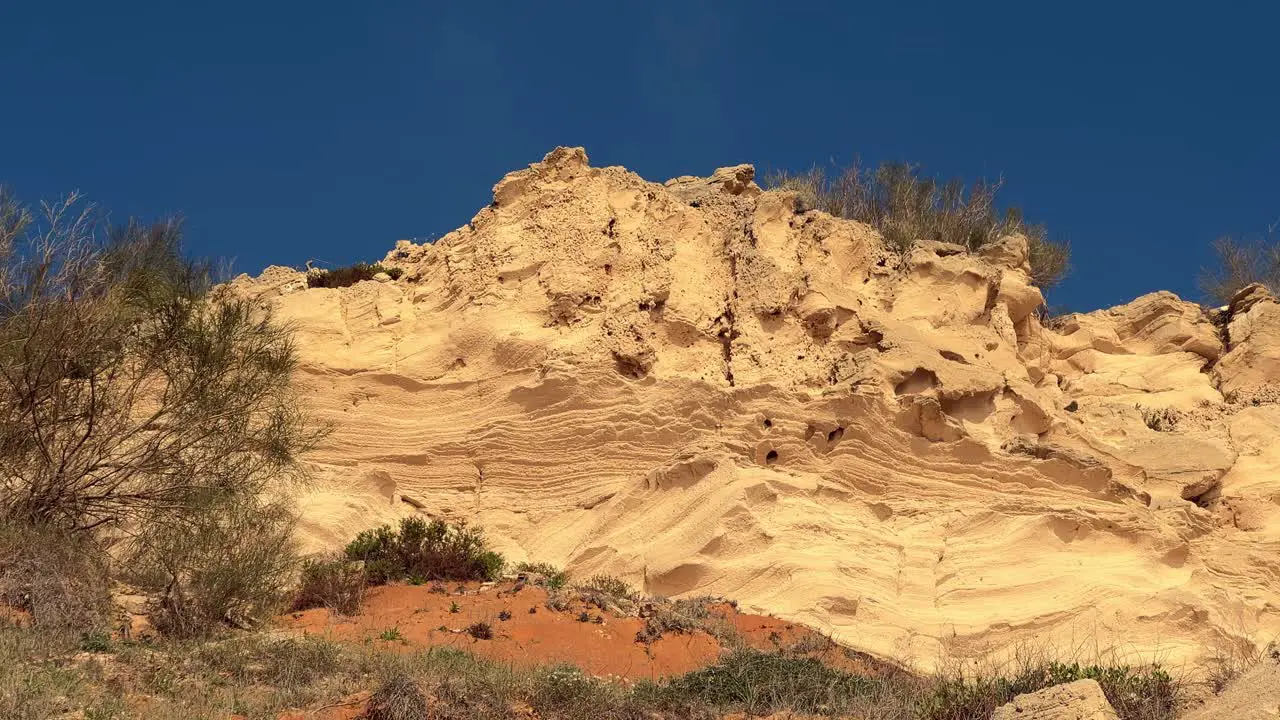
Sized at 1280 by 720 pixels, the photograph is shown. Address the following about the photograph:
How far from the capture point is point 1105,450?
19.2m

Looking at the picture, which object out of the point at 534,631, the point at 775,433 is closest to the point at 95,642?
the point at 534,631

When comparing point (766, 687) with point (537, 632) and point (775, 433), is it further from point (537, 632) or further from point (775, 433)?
point (775, 433)

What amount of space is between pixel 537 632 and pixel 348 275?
8788 millimetres

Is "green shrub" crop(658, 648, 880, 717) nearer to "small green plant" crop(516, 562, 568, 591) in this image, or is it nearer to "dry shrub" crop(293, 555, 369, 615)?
"small green plant" crop(516, 562, 568, 591)

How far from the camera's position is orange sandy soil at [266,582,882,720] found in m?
13.6

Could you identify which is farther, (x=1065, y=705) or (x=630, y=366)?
(x=630, y=366)

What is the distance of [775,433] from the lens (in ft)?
58.3

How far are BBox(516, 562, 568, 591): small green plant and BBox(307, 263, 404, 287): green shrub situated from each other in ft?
19.1

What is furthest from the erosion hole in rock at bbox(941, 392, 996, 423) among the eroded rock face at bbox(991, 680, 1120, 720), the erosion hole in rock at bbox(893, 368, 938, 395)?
the eroded rock face at bbox(991, 680, 1120, 720)

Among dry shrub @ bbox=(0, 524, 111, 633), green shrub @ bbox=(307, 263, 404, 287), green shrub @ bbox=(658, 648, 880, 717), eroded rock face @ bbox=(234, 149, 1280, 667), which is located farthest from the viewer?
green shrub @ bbox=(307, 263, 404, 287)

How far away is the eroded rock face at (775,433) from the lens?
16.2 metres

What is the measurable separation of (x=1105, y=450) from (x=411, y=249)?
10.2m

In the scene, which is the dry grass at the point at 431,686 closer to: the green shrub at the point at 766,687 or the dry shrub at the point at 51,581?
the green shrub at the point at 766,687

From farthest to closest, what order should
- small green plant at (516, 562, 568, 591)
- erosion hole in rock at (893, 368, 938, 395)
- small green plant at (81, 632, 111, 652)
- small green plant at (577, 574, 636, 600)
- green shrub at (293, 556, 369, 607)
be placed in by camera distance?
erosion hole in rock at (893, 368, 938, 395) < small green plant at (516, 562, 568, 591) < small green plant at (577, 574, 636, 600) < green shrub at (293, 556, 369, 607) < small green plant at (81, 632, 111, 652)
